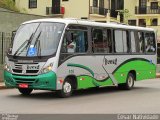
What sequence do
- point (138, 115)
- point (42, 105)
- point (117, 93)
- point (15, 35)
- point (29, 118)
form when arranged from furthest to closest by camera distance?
1. point (117, 93)
2. point (15, 35)
3. point (42, 105)
4. point (138, 115)
5. point (29, 118)

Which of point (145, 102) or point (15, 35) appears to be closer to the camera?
point (145, 102)

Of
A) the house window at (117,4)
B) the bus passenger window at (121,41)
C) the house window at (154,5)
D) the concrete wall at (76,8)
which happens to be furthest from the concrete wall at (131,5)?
the bus passenger window at (121,41)

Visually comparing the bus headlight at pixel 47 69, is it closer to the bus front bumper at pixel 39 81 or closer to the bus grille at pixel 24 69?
the bus front bumper at pixel 39 81

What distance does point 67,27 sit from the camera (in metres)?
18.0

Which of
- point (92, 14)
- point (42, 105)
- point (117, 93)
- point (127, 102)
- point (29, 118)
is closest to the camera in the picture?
point (29, 118)

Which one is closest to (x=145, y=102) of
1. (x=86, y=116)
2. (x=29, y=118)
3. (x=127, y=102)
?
(x=127, y=102)

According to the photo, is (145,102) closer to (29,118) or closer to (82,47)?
(82,47)

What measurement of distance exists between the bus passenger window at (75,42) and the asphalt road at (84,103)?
1.73m

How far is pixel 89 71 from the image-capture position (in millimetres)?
19266

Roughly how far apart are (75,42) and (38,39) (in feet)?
4.71

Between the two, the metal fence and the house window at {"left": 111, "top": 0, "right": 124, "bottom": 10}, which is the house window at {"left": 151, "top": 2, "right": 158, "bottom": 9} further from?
the metal fence

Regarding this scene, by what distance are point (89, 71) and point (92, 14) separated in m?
41.8

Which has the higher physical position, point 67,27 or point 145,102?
point 67,27

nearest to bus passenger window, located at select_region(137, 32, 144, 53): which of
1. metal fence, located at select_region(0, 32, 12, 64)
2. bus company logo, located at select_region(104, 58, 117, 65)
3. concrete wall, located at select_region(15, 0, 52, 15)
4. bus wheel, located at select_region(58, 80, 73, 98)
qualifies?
bus company logo, located at select_region(104, 58, 117, 65)
